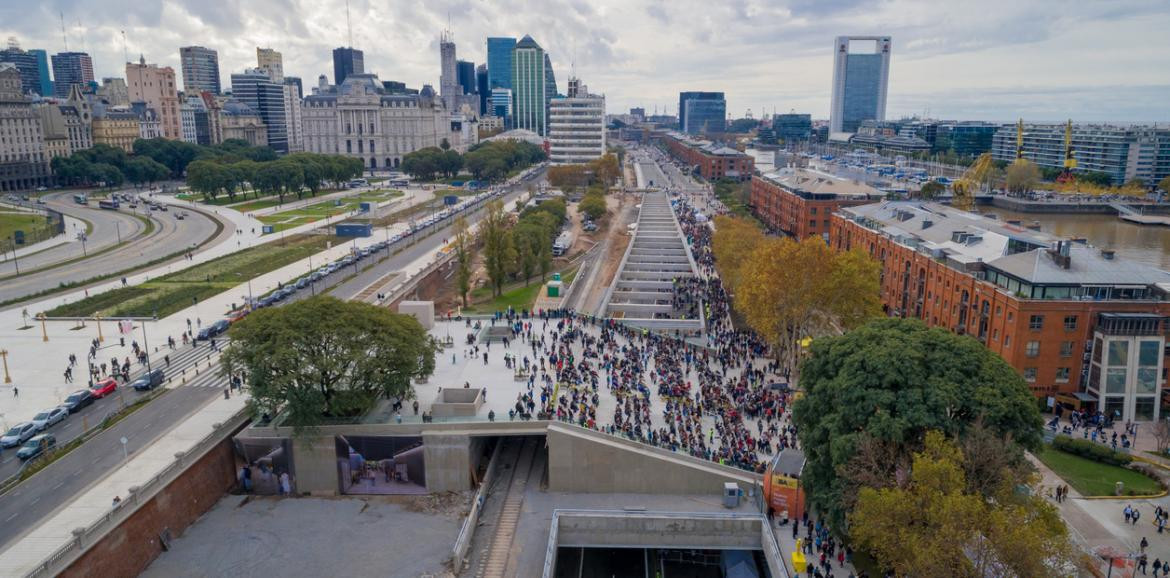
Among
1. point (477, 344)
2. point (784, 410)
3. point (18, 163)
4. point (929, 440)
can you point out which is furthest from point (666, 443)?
point (18, 163)

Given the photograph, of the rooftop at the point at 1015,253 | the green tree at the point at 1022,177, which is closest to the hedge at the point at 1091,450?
the rooftop at the point at 1015,253

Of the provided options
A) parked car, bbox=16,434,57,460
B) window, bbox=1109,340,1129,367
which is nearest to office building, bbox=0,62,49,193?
parked car, bbox=16,434,57,460

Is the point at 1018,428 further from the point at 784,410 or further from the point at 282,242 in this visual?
the point at 282,242

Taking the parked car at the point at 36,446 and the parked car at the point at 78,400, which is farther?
the parked car at the point at 78,400

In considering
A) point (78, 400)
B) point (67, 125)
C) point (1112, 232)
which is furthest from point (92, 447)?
point (67, 125)

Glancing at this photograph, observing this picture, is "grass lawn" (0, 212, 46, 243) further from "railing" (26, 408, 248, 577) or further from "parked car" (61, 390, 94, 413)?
"railing" (26, 408, 248, 577)

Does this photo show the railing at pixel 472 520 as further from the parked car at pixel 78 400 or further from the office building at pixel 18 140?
the office building at pixel 18 140

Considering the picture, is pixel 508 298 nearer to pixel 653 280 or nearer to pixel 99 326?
pixel 653 280

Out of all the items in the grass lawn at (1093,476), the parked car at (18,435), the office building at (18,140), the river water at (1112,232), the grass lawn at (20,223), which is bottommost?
the river water at (1112,232)
